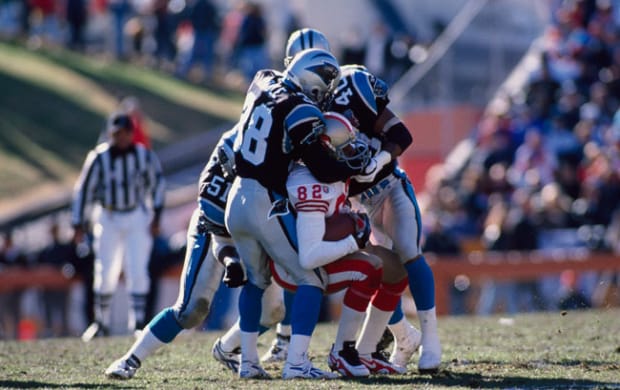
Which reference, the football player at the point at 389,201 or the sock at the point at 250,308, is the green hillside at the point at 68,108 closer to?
the football player at the point at 389,201

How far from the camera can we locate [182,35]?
24.1 metres

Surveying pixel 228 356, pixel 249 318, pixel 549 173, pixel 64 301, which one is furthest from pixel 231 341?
pixel 549 173

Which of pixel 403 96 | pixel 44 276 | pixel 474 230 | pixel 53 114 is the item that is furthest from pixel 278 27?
pixel 44 276

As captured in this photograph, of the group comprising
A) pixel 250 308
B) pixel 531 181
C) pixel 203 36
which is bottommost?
pixel 250 308

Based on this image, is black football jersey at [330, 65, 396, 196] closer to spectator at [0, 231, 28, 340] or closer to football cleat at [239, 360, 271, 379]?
football cleat at [239, 360, 271, 379]

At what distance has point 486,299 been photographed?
Result: 13633 millimetres

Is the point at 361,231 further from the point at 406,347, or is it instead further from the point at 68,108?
the point at 68,108

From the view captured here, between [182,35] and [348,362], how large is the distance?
17301mm

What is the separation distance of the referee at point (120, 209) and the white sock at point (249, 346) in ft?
13.5

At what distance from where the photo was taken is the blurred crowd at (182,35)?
21.4m

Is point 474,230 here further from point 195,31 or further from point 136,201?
point 195,31

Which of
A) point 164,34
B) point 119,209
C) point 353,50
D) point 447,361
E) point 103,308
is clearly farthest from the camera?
point 164,34

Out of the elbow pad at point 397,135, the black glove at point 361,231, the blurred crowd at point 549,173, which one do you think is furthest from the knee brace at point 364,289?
the blurred crowd at point 549,173

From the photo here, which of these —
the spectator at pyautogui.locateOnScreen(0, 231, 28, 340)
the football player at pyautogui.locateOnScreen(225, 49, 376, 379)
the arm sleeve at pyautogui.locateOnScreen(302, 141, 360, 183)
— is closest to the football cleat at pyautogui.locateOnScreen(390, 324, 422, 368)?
the football player at pyautogui.locateOnScreen(225, 49, 376, 379)
